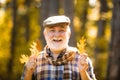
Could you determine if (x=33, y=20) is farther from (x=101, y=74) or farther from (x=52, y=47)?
(x=52, y=47)

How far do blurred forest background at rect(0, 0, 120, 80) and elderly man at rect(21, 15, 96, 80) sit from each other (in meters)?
8.38

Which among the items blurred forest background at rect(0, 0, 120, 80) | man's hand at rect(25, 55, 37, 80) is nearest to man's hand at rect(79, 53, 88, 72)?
man's hand at rect(25, 55, 37, 80)

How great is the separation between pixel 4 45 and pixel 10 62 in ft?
6.50

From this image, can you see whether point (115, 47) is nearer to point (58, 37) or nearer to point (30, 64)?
point (58, 37)

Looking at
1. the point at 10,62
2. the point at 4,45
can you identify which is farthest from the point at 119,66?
the point at 4,45

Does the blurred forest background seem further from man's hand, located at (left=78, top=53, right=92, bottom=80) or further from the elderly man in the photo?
man's hand, located at (left=78, top=53, right=92, bottom=80)

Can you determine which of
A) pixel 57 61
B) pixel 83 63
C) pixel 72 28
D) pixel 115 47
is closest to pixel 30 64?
pixel 57 61

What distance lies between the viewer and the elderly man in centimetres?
565

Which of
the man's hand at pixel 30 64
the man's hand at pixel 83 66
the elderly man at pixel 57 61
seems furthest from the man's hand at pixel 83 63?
the man's hand at pixel 30 64

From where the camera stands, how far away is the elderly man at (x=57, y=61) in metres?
5.65

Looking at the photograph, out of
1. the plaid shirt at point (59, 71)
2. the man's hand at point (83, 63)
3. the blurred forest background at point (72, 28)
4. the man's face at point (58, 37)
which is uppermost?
the man's face at point (58, 37)

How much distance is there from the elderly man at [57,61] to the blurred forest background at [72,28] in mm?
8383

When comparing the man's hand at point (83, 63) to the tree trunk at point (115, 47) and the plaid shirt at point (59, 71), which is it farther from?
the tree trunk at point (115, 47)

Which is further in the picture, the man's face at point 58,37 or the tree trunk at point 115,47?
the tree trunk at point 115,47
